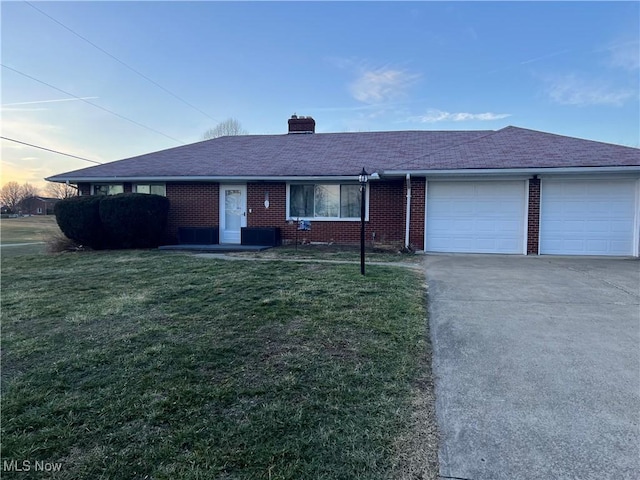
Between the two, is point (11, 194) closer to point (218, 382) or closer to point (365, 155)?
point (365, 155)

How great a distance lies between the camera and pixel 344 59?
619 inches

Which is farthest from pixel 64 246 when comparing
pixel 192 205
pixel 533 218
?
pixel 533 218

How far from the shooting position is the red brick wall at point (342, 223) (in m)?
12.5

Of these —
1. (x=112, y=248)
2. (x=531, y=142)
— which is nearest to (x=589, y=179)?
A: (x=531, y=142)

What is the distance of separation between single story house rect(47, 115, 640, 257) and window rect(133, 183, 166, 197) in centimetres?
4

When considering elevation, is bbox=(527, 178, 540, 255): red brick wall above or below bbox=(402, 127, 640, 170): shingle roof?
below

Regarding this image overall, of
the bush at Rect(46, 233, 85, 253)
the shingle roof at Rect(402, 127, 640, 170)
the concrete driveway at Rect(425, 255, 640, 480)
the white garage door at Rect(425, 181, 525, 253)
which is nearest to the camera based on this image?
the concrete driveway at Rect(425, 255, 640, 480)

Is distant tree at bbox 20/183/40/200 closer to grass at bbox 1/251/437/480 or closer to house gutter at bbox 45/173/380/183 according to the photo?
house gutter at bbox 45/173/380/183

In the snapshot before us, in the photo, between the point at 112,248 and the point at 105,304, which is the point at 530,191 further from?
the point at 112,248

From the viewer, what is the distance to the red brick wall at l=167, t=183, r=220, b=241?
13.7 metres

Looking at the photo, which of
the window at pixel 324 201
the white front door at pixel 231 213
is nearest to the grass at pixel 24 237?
the white front door at pixel 231 213

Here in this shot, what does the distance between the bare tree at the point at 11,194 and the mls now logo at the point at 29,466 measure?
75522 millimetres

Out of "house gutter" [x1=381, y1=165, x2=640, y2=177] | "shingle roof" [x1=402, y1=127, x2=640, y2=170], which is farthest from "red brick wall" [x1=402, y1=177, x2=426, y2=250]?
"shingle roof" [x1=402, y1=127, x2=640, y2=170]

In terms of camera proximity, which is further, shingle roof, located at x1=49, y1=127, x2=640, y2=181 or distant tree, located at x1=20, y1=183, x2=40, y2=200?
distant tree, located at x1=20, y1=183, x2=40, y2=200
